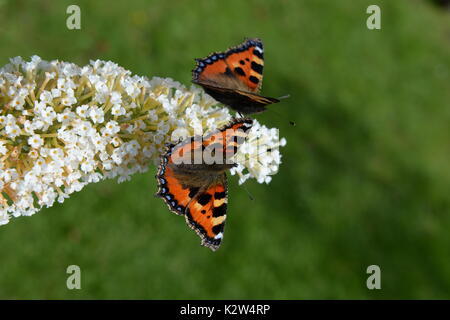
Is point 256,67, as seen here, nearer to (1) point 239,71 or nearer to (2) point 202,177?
(1) point 239,71

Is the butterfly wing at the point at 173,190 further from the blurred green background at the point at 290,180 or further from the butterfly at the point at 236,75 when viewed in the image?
the blurred green background at the point at 290,180

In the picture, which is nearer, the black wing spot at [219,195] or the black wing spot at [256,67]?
the black wing spot at [219,195]

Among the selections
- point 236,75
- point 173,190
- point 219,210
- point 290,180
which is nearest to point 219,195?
point 219,210

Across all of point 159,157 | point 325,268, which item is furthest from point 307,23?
point 159,157

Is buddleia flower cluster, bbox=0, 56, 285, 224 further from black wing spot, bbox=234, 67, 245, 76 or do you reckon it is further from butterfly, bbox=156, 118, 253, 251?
black wing spot, bbox=234, 67, 245, 76

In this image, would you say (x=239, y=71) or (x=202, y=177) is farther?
(x=239, y=71)

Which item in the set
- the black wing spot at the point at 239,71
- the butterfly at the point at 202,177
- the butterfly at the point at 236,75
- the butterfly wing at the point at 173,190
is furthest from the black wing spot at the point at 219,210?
the black wing spot at the point at 239,71
